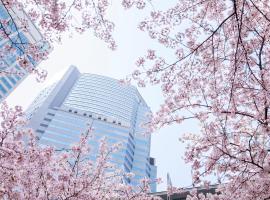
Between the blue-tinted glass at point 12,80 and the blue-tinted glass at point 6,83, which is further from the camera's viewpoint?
the blue-tinted glass at point 12,80

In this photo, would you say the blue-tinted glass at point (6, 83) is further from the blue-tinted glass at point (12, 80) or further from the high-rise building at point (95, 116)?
the high-rise building at point (95, 116)

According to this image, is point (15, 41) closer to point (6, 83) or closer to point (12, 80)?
point (6, 83)

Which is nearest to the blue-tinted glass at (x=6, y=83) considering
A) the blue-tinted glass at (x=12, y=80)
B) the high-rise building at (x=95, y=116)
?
the blue-tinted glass at (x=12, y=80)

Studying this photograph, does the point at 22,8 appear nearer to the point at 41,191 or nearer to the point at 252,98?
the point at 41,191

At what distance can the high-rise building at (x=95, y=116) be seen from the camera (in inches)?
4154

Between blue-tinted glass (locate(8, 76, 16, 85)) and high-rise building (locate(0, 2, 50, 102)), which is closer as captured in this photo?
high-rise building (locate(0, 2, 50, 102))

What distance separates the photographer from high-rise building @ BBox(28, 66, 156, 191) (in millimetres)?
105500

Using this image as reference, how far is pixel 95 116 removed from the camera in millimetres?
122875

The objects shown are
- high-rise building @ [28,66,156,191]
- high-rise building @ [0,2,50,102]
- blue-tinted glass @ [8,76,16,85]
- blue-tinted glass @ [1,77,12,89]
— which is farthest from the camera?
blue-tinted glass @ [8,76,16,85]

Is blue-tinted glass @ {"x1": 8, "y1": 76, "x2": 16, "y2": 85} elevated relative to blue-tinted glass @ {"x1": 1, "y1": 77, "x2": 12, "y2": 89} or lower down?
elevated

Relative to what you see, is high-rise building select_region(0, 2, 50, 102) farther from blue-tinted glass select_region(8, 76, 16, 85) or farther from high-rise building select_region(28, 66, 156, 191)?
blue-tinted glass select_region(8, 76, 16, 85)

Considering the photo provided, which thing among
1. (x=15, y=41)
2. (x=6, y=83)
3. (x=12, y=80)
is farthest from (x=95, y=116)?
(x=15, y=41)

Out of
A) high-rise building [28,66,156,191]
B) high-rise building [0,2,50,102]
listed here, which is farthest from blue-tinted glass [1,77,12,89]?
high-rise building [0,2,50,102]

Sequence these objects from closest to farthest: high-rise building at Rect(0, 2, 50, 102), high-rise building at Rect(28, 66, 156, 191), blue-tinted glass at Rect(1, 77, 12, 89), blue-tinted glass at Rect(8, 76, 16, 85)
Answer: high-rise building at Rect(0, 2, 50, 102)
high-rise building at Rect(28, 66, 156, 191)
blue-tinted glass at Rect(1, 77, 12, 89)
blue-tinted glass at Rect(8, 76, 16, 85)
